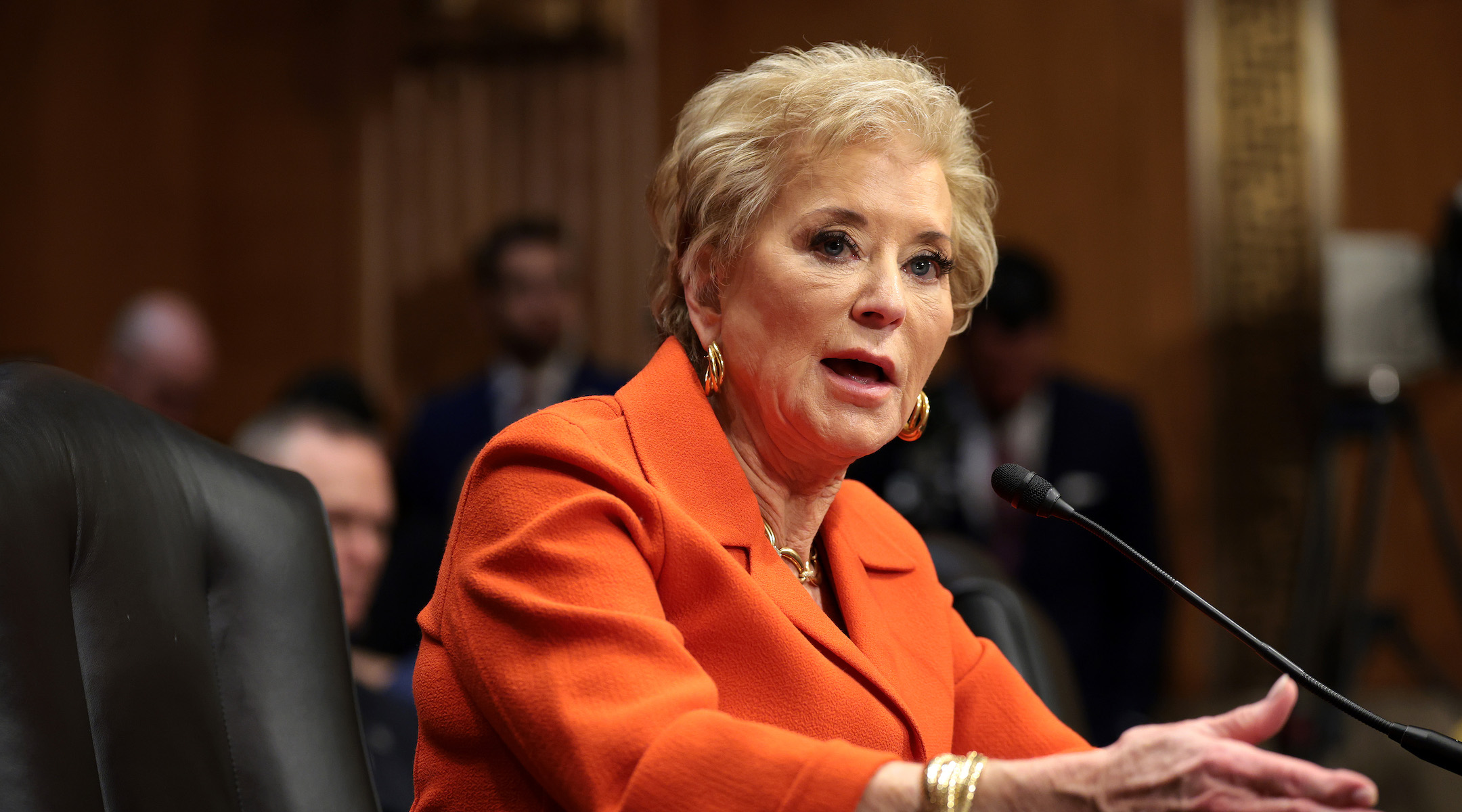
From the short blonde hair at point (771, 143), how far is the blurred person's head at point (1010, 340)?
2.18 m

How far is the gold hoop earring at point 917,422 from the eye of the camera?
4.61 feet

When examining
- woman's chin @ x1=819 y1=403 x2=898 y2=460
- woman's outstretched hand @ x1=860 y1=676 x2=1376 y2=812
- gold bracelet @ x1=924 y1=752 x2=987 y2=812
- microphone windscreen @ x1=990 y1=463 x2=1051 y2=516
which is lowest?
gold bracelet @ x1=924 y1=752 x2=987 y2=812

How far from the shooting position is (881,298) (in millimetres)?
1263

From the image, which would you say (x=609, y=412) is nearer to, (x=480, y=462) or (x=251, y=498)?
(x=480, y=462)

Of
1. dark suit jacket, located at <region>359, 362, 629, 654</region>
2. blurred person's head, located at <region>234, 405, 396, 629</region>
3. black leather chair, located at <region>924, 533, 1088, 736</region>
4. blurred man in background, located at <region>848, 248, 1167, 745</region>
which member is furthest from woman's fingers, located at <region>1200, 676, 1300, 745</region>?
dark suit jacket, located at <region>359, 362, 629, 654</region>

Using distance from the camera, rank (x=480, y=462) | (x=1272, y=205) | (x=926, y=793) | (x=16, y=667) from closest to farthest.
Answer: (x=926, y=793)
(x=16, y=667)
(x=480, y=462)
(x=1272, y=205)

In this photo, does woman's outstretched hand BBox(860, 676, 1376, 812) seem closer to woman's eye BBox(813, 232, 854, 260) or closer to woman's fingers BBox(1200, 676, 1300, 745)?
woman's fingers BBox(1200, 676, 1300, 745)

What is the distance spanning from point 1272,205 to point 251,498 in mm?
3565

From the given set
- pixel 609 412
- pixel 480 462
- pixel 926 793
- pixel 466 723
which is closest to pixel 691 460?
pixel 609 412

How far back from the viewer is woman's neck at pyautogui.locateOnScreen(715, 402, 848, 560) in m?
1.35

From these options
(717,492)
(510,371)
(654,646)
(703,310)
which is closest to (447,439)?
(510,371)

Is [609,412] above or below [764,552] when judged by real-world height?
above

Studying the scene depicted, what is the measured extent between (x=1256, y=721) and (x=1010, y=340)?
277 cm

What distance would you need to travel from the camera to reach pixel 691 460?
4.15ft
